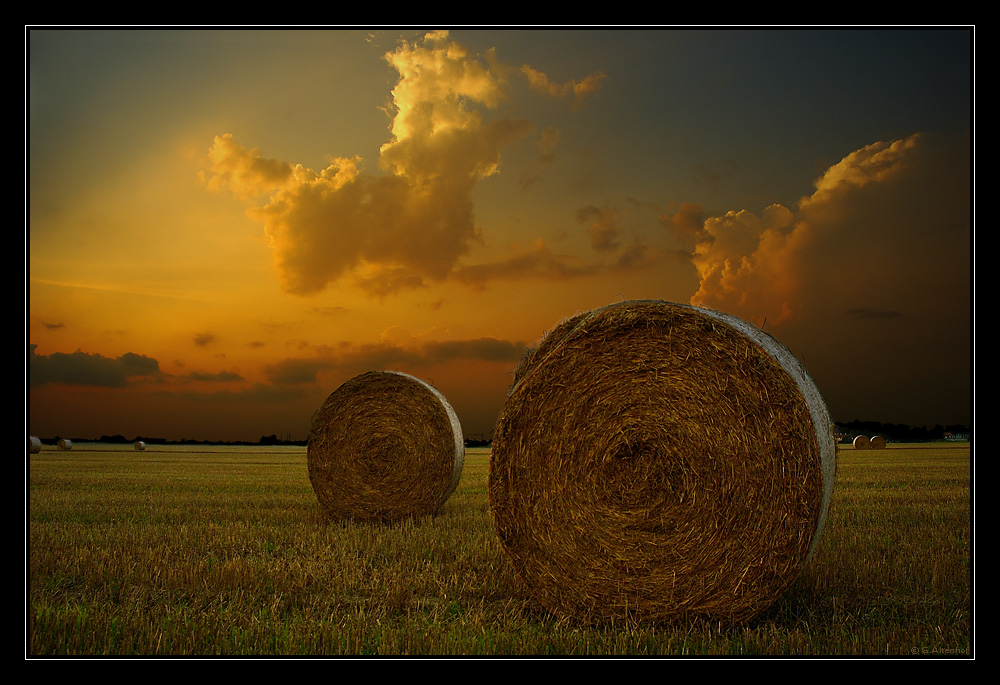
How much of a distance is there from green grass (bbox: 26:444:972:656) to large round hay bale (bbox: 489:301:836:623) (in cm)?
30

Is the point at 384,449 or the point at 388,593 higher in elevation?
the point at 384,449

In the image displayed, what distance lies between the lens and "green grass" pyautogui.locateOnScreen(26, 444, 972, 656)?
13.6 feet

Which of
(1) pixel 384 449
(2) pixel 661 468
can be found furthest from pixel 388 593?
(1) pixel 384 449

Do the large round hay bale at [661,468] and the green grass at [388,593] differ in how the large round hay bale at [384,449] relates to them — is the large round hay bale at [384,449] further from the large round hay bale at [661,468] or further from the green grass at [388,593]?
the large round hay bale at [661,468]

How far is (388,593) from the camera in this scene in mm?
5246

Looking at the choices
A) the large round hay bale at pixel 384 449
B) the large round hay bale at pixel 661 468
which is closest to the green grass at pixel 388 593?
the large round hay bale at pixel 661 468

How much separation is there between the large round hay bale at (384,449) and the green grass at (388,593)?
425 mm

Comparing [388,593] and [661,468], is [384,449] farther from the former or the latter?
[661,468]

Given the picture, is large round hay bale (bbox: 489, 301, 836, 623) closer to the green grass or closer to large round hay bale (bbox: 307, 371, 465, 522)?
the green grass

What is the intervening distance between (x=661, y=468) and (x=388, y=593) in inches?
91.7

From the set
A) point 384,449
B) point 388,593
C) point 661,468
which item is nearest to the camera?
point 661,468

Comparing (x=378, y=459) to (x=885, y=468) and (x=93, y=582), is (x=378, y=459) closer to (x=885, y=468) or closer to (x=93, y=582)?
(x=93, y=582)

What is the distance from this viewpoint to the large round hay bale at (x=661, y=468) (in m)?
4.51
